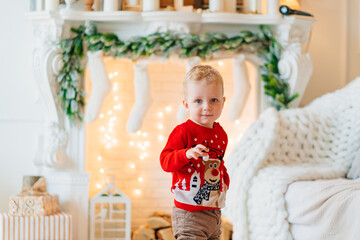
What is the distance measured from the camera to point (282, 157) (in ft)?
9.14

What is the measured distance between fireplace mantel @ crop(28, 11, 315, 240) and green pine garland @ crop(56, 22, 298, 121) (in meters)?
0.04

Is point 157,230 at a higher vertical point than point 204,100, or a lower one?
lower

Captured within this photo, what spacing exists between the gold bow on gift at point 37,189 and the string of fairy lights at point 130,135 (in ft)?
1.23

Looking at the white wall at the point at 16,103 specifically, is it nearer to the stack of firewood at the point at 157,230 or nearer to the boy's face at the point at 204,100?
the stack of firewood at the point at 157,230

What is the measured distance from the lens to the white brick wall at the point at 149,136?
374 cm

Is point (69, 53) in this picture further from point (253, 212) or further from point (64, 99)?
point (253, 212)

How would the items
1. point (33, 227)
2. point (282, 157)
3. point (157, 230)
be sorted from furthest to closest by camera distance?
point (157, 230) < point (33, 227) < point (282, 157)

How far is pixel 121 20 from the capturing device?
3.22 metres

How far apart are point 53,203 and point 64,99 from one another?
62 centimetres

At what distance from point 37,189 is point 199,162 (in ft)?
6.18

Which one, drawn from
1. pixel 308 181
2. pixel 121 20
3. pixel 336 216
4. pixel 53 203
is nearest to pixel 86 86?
pixel 121 20

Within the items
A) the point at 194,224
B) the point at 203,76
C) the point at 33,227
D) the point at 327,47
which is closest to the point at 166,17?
the point at 327,47

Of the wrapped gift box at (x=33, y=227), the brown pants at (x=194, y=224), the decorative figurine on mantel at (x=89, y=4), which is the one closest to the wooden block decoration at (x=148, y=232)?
the wrapped gift box at (x=33, y=227)

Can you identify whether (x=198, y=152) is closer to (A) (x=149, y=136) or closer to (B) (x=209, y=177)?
(B) (x=209, y=177)
